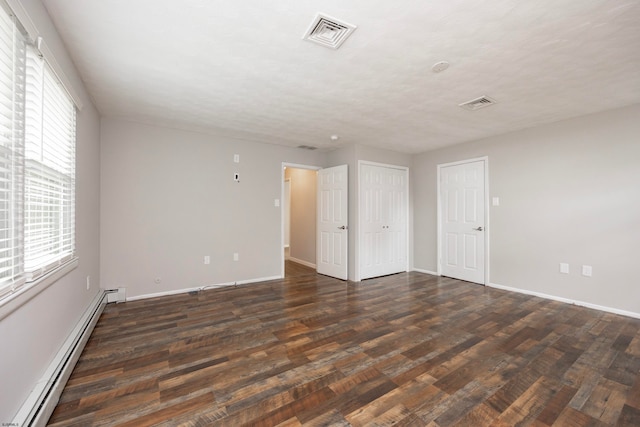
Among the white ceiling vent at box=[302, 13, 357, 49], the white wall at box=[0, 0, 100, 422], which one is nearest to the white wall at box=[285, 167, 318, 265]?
the white wall at box=[0, 0, 100, 422]

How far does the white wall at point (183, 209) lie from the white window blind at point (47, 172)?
1352 mm

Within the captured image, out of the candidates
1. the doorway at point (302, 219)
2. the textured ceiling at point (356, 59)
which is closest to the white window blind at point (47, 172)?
the textured ceiling at point (356, 59)

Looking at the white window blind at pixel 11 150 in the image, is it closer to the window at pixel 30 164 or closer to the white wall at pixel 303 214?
the window at pixel 30 164

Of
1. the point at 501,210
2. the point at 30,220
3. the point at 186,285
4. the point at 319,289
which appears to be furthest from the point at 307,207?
the point at 30,220

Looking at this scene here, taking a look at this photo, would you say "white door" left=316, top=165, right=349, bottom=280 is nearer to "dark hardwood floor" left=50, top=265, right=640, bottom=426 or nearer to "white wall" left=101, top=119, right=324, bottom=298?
"white wall" left=101, top=119, right=324, bottom=298

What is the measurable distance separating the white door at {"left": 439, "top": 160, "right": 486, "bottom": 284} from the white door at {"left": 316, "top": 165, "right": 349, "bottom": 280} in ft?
6.14

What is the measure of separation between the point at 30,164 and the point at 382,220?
15.1 feet

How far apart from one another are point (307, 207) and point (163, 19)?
474cm

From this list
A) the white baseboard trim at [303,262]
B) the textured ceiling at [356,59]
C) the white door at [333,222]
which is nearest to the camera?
the textured ceiling at [356,59]

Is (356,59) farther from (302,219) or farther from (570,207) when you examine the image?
(302,219)

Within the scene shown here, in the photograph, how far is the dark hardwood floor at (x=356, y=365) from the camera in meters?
1.60

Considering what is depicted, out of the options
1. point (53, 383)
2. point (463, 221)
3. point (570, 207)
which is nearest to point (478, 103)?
point (570, 207)

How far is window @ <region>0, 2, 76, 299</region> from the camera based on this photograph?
4.37 feet

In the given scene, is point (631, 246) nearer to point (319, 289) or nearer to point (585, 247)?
point (585, 247)
